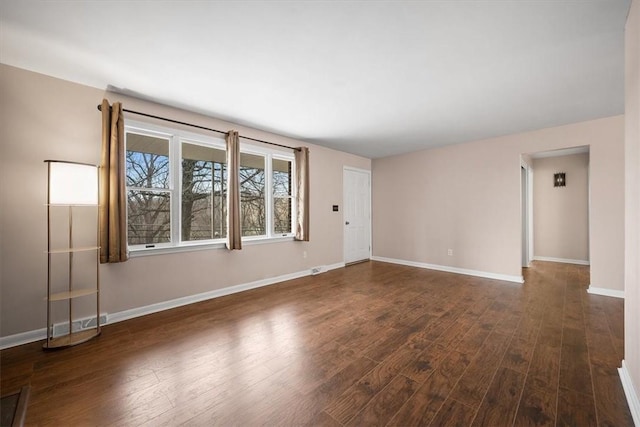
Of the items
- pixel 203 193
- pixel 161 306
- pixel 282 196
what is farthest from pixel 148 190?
pixel 282 196

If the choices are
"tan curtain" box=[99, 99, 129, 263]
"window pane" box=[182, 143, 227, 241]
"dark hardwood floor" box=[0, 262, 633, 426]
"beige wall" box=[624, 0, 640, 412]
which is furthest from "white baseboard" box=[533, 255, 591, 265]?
"tan curtain" box=[99, 99, 129, 263]

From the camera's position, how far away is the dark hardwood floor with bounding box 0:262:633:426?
4.89ft

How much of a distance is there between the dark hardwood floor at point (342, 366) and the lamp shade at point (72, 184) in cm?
132

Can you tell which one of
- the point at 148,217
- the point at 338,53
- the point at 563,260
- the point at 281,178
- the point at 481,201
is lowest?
the point at 563,260

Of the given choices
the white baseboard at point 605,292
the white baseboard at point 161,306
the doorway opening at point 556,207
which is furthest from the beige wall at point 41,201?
the doorway opening at point 556,207

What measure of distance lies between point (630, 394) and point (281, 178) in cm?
435

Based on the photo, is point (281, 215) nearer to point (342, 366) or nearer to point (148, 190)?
point (148, 190)

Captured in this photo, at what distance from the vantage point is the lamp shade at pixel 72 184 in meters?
2.22

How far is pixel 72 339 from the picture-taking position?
7.72 ft

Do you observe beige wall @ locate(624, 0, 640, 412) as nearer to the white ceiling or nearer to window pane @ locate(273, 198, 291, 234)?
the white ceiling

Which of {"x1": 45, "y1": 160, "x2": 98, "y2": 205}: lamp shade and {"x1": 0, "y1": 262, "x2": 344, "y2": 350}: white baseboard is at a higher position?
{"x1": 45, "y1": 160, "x2": 98, "y2": 205}: lamp shade

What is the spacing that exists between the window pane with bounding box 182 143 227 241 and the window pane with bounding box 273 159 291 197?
97 centimetres

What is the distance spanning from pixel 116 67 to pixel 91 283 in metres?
2.18

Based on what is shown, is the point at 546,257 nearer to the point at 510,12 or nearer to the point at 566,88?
the point at 566,88
